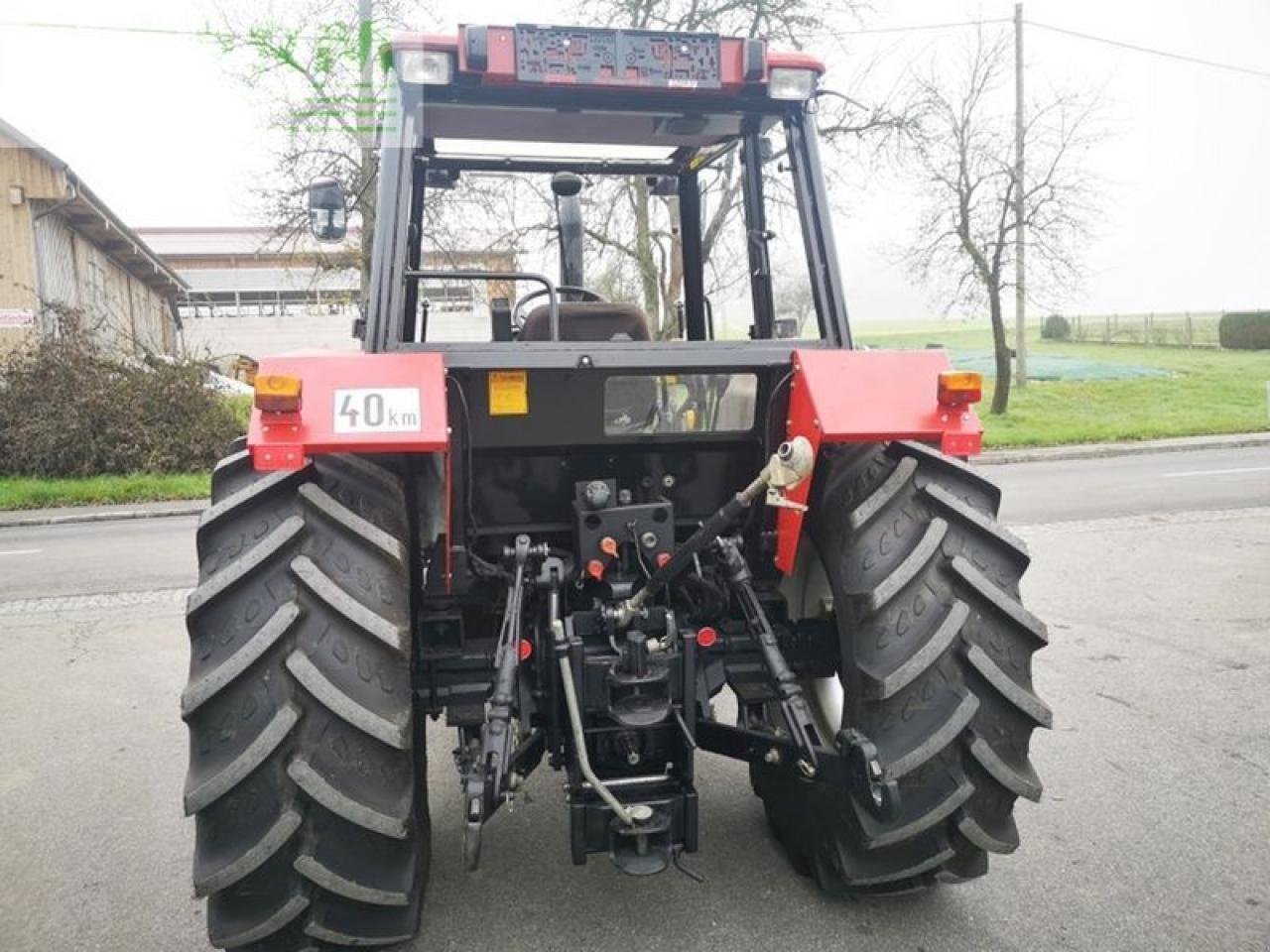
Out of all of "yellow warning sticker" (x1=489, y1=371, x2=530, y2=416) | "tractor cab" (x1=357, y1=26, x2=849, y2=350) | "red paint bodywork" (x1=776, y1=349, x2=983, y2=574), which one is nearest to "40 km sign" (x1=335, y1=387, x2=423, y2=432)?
"yellow warning sticker" (x1=489, y1=371, x2=530, y2=416)

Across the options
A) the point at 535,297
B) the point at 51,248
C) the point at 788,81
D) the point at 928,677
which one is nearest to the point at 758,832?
the point at 928,677

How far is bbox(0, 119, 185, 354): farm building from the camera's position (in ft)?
57.6

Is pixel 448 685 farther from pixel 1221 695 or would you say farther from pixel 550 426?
pixel 1221 695

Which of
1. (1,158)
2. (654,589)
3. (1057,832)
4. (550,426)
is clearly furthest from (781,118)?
(1,158)

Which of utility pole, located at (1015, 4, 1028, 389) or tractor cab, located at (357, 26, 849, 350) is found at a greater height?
utility pole, located at (1015, 4, 1028, 389)

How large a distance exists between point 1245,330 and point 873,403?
39.4 m

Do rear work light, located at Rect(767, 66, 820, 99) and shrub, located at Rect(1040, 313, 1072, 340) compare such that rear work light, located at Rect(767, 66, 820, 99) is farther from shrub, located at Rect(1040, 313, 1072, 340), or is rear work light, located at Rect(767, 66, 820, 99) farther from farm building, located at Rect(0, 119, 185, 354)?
shrub, located at Rect(1040, 313, 1072, 340)

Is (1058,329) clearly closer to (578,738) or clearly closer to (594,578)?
(594,578)

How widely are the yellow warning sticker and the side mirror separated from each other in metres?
0.92

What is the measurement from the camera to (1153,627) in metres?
6.00

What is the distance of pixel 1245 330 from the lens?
35.7 metres

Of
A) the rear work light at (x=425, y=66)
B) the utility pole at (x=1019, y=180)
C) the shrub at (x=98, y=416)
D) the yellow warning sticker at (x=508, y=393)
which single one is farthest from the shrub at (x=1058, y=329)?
the yellow warning sticker at (x=508, y=393)

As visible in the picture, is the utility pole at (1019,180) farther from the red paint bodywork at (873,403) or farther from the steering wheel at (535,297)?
the red paint bodywork at (873,403)

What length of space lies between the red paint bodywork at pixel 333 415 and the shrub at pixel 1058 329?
4600cm
